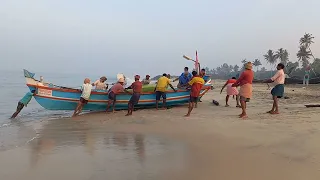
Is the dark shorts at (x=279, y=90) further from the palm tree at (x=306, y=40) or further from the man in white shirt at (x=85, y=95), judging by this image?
the palm tree at (x=306, y=40)

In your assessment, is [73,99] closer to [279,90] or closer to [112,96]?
[112,96]

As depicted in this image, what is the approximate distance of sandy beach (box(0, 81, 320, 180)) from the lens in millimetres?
3920

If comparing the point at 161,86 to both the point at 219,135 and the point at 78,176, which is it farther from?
the point at 78,176

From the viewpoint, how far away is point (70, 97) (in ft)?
33.7

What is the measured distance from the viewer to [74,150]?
525 centimetres

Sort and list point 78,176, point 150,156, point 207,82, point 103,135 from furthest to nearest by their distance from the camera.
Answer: point 207,82, point 103,135, point 150,156, point 78,176

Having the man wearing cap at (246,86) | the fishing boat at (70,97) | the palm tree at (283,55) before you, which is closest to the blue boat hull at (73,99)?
the fishing boat at (70,97)

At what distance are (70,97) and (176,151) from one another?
6379 millimetres

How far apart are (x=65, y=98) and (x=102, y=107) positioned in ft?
4.48

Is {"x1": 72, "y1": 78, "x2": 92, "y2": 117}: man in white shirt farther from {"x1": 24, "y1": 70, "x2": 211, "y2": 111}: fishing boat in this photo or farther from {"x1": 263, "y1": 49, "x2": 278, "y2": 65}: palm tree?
{"x1": 263, "y1": 49, "x2": 278, "y2": 65}: palm tree

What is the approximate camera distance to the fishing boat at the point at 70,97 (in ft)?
32.6

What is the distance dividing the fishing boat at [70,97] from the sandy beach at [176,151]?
2621 mm

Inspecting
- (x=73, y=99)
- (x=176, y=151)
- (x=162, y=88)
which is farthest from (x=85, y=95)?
(x=176, y=151)

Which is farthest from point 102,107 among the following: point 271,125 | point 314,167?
point 314,167
